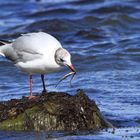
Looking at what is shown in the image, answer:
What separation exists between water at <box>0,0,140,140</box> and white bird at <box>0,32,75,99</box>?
92cm

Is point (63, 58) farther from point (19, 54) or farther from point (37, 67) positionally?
point (19, 54)

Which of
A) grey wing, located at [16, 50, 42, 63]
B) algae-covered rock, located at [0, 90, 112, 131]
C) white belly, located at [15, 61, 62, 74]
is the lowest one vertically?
algae-covered rock, located at [0, 90, 112, 131]

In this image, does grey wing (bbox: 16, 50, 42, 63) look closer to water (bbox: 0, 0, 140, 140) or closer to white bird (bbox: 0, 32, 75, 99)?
white bird (bbox: 0, 32, 75, 99)

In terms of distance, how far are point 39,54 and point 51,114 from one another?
2.77 feet

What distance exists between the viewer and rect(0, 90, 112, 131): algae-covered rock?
8.25 meters

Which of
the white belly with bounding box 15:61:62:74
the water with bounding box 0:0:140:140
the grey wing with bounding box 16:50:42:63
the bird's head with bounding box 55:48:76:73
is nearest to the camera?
the bird's head with bounding box 55:48:76:73

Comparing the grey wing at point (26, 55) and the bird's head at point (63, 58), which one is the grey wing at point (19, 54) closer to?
the grey wing at point (26, 55)

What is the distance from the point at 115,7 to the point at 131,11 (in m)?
0.73

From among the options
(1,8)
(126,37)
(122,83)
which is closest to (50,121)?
(122,83)

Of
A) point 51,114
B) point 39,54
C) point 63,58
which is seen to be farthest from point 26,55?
point 51,114

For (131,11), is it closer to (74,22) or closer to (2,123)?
(74,22)

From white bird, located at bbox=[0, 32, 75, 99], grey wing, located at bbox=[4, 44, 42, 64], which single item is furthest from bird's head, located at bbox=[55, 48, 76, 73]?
grey wing, located at bbox=[4, 44, 42, 64]

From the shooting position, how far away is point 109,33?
57.1 feet

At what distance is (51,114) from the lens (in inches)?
325
